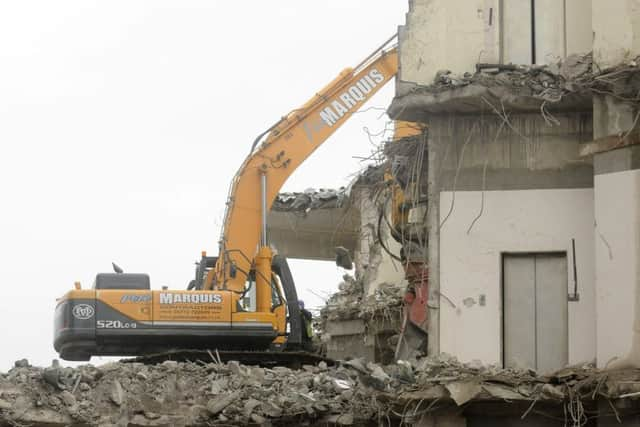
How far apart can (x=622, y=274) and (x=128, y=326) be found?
907 cm

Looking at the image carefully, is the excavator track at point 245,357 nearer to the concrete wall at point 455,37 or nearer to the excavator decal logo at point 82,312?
A: the excavator decal logo at point 82,312

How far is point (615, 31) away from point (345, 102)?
949cm

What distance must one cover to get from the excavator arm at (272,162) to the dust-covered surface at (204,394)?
3314 millimetres

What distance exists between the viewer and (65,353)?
26703 mm

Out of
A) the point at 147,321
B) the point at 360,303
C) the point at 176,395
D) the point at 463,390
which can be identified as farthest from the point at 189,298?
the point at 463,390

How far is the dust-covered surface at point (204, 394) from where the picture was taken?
67.8ft

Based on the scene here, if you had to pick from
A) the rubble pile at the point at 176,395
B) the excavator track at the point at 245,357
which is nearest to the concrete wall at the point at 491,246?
the rubble pile at the point at 176,395

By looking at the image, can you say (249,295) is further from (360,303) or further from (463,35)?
(463,35)

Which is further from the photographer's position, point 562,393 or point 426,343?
point 426,343

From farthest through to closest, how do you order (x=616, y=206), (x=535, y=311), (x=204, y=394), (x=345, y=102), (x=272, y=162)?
(x=345, y=102) → (x=272, y=162) → (x=204, y=394) → (x=535, y=311) → (x=616, y=206)

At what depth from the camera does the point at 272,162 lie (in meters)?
28.7

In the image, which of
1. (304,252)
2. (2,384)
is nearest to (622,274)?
(2,384)

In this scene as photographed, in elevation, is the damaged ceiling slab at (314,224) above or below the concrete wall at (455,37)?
below

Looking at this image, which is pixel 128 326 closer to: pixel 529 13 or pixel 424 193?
pixel 424 193
